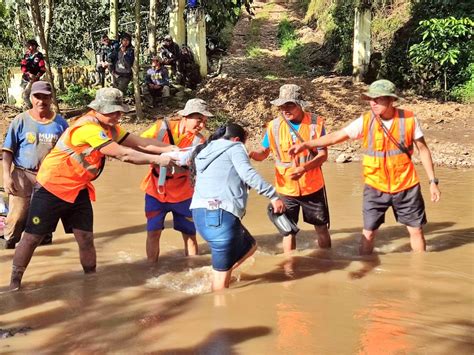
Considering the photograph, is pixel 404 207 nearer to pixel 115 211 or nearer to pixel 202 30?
pixel 115 211

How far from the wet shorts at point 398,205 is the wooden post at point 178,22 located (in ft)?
38.4

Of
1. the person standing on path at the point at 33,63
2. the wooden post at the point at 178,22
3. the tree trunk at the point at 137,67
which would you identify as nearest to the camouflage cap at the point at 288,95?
the tree trunk at the point at 137,67

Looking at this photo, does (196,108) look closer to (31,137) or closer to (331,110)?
(31,137)

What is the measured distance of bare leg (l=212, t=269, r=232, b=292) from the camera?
185 inches

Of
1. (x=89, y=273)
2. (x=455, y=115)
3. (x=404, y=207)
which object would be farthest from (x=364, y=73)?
(x=89, y=273)

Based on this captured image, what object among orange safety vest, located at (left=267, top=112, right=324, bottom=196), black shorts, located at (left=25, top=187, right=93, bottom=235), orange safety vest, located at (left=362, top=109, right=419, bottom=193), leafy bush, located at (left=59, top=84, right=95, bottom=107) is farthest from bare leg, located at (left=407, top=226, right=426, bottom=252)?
leafy bush, located at (left=59, top=84, right=95, bottom=107)

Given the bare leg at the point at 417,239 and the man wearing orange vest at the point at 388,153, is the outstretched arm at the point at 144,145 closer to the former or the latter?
the man wearing orange vest at the point at 388,153

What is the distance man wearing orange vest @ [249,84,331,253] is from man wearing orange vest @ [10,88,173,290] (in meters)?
1.29

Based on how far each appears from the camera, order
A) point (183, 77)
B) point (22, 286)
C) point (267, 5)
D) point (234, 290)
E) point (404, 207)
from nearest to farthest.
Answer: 1. point (234, 290)
2. point (22, 286)
3. point (404, 207)
4. point (183, 77)
5. point (267, 5)

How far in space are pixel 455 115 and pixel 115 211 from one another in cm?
886

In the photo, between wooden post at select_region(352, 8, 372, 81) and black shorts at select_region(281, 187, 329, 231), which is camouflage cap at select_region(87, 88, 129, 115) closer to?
black shorts at select_region(281, 187, 329, 231)

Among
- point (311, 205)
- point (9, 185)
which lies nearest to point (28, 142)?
point (9, 185)

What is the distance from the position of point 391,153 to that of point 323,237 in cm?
125

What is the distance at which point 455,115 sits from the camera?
13.6 m
